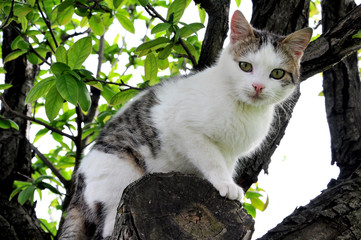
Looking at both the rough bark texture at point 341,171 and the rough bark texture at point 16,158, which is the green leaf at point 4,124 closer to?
the rough bark texture at point 16,158

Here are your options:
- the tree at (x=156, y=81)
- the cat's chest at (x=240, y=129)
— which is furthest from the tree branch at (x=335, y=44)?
the cat's chest at (x=240, y=129)

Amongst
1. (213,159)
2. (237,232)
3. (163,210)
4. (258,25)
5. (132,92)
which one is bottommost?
(237,232)

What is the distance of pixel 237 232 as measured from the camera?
201 cm

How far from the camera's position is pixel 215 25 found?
322cm

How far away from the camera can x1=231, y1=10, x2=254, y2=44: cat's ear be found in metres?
2.95

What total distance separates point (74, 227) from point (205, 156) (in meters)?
0.99

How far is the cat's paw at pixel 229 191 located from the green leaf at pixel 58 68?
1158 mm

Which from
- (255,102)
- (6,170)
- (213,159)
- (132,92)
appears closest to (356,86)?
(255,102)

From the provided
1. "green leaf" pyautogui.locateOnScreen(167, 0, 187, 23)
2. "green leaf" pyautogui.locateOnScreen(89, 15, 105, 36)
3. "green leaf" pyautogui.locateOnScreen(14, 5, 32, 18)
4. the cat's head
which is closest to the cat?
the cat's head

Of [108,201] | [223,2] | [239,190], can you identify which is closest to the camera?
[239,190]

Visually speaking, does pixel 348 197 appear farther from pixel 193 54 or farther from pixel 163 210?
pixel 193 54

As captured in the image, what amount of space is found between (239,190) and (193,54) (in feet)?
4.39

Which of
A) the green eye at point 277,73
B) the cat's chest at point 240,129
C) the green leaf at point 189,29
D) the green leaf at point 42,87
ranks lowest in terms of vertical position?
the cat's chest at point 240,129

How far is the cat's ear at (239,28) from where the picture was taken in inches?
116
